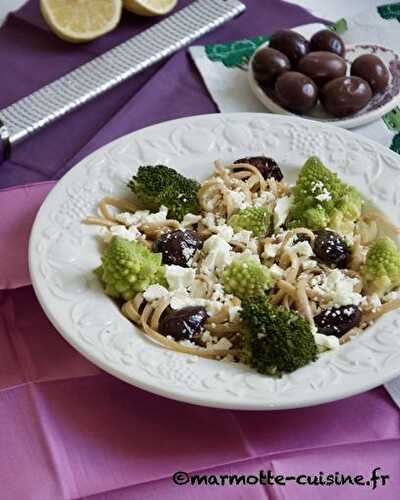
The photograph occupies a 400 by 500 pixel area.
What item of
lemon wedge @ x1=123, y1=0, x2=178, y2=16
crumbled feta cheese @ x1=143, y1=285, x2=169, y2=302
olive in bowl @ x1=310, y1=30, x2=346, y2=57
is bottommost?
lemon wedge @ x1=123, y1=0, x2=178, y2=16

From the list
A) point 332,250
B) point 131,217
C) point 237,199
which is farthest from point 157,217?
point 332,250

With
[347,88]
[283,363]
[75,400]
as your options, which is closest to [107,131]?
[347,88]

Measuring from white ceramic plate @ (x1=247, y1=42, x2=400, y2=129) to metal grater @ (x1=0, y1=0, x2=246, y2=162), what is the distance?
0.90 ft

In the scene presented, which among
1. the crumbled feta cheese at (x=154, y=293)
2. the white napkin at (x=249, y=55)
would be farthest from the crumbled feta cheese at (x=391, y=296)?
the white napkin at (x=249, y=55)

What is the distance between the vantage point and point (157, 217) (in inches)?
76.5

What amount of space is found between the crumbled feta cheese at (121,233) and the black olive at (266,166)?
37 centimetres

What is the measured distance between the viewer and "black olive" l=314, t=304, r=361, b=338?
1.66m

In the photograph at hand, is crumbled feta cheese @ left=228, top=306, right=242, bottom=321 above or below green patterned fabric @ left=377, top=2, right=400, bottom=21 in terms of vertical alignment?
below

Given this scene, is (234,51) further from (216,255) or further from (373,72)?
(216,255)

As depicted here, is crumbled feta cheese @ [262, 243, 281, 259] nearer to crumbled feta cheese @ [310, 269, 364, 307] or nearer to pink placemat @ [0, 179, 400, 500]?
crumbled feta cheese @ [310, 269, 364, 307]

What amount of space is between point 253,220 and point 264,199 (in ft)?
0.37

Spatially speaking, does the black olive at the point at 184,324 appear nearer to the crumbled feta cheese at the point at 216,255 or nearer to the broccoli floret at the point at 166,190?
the crumbled feta cheese at the point at 216,255

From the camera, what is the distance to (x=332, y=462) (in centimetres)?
160

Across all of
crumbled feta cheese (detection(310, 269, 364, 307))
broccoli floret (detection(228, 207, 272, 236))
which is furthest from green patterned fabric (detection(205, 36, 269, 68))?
crumbled feta cheese (detection(310, 269, 364, 307))
